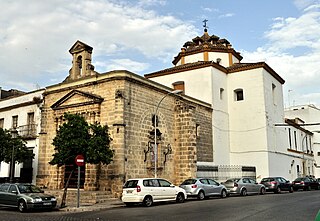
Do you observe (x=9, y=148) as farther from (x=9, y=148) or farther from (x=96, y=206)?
(x=96, y=206)

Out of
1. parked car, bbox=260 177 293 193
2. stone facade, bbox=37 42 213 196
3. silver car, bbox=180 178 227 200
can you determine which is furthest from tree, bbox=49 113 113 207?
parked car, bbox=260 177 293 193

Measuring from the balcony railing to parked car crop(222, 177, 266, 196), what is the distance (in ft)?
49.8

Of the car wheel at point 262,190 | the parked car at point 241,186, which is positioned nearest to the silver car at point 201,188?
the parked car at point 241,186

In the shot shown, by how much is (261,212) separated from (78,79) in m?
16.7

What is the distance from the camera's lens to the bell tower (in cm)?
2555

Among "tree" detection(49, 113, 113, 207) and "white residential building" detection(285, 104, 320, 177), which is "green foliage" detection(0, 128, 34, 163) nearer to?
"tree" detection(49, 113, 113, 207)

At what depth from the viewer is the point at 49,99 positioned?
2719 cm

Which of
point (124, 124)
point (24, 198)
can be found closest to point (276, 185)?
point (124, 124)

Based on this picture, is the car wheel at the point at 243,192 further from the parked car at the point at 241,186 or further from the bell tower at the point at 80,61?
the bell tower at the point at 80,61

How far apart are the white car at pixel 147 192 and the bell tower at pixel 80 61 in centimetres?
1051

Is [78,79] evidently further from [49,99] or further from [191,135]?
[191,135]

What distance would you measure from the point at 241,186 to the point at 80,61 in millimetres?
15052

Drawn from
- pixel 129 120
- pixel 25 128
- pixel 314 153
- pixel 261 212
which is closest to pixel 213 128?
pixel 129 120

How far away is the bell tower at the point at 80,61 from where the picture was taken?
25547 millimetres
